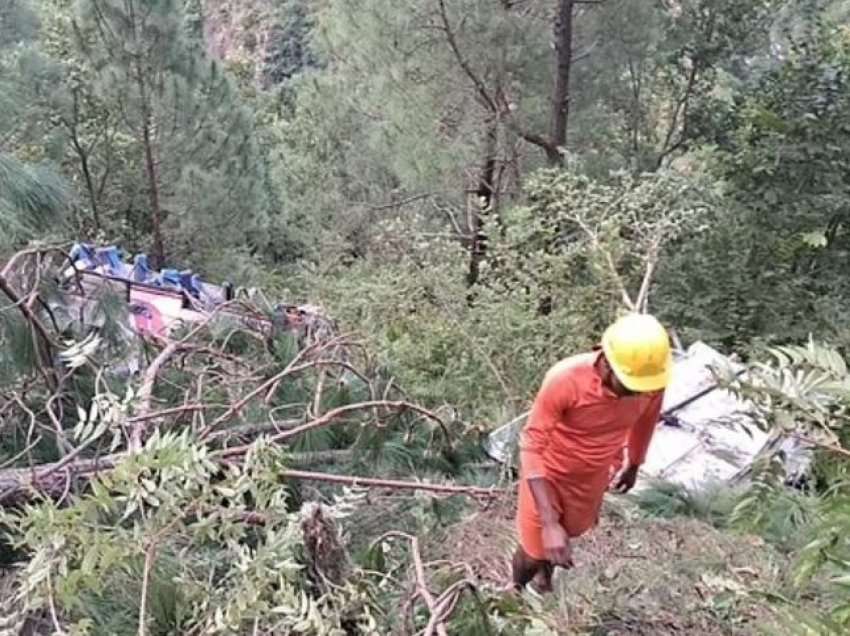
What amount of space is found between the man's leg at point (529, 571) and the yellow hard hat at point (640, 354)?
65cm

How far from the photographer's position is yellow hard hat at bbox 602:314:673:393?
2.57 metres

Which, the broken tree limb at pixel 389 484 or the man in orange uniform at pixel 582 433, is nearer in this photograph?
the man in orange uniform at pixel 582 433

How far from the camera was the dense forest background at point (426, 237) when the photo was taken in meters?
2.20

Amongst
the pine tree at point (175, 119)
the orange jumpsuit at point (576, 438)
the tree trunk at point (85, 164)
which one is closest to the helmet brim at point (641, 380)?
the orange jumpsuit at point (576, 438)

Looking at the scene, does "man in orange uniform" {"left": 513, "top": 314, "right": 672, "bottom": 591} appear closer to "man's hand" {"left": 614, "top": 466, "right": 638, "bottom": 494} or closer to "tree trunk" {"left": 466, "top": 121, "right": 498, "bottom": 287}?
"man's hand" {"left": 614, "top": 466, "right": 638, "bottom": 494}

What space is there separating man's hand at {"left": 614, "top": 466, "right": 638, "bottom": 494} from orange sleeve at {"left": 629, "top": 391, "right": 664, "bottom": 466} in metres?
0.04

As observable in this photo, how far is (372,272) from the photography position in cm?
906

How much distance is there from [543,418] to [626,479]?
0.51m

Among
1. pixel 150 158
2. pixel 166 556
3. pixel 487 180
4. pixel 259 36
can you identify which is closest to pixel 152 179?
pixel 150 158

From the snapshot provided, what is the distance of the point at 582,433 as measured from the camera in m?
2.80

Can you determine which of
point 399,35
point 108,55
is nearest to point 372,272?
point 399,35

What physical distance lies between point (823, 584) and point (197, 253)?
10.7 m

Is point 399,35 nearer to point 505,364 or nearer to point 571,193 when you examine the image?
point 571,193

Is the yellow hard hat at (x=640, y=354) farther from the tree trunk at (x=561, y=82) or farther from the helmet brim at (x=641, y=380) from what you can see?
the tree trunk at (x=561, y=82)
